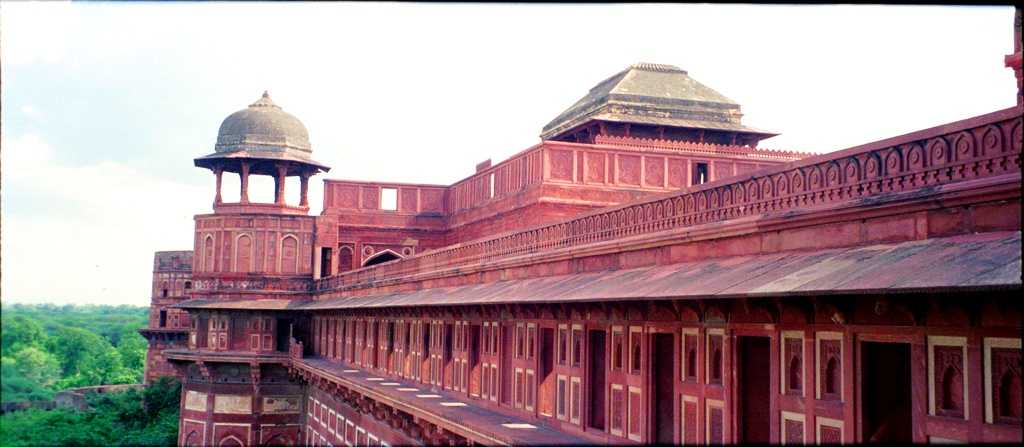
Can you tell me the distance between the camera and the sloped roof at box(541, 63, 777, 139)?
29.9 m

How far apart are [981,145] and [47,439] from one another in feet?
71.2

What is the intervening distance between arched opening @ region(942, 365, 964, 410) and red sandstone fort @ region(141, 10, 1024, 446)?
0.01 m

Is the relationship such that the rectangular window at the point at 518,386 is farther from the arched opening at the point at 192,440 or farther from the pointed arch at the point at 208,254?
the pointed arch at the point at 208,254

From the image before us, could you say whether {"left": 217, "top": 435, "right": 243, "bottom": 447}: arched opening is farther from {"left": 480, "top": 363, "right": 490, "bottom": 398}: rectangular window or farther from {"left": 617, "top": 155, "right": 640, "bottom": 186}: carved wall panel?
{"left": 480, "top": 363, "right": 490, "bottom": 398}: rectangular window

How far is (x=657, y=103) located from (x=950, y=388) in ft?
77.0

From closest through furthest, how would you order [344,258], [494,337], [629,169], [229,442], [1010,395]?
[1010,395], [494,337], [629,169], [229,442], [344,258]

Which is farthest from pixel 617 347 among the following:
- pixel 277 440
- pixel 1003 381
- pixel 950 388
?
pixel 277 440

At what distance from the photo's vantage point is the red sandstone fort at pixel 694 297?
7449 millimetres

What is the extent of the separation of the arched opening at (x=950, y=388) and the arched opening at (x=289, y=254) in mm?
33534

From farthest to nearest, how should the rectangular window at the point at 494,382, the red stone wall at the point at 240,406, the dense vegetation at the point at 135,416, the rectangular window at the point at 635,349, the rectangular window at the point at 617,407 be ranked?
the dense vegetation at the point at 135,416, the red stone wall at the point at 240,406, the rectangular window at the point at 494,382, the rectangular window at the point at 617,407, the rectangular window at the point at 635,349

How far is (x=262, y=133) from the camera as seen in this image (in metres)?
41.1

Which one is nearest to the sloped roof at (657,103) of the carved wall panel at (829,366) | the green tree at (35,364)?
the carved wall panel at (829,366)

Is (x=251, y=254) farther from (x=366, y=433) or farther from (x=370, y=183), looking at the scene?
(x=366, y=433)

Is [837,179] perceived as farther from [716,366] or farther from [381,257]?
[381,257]
